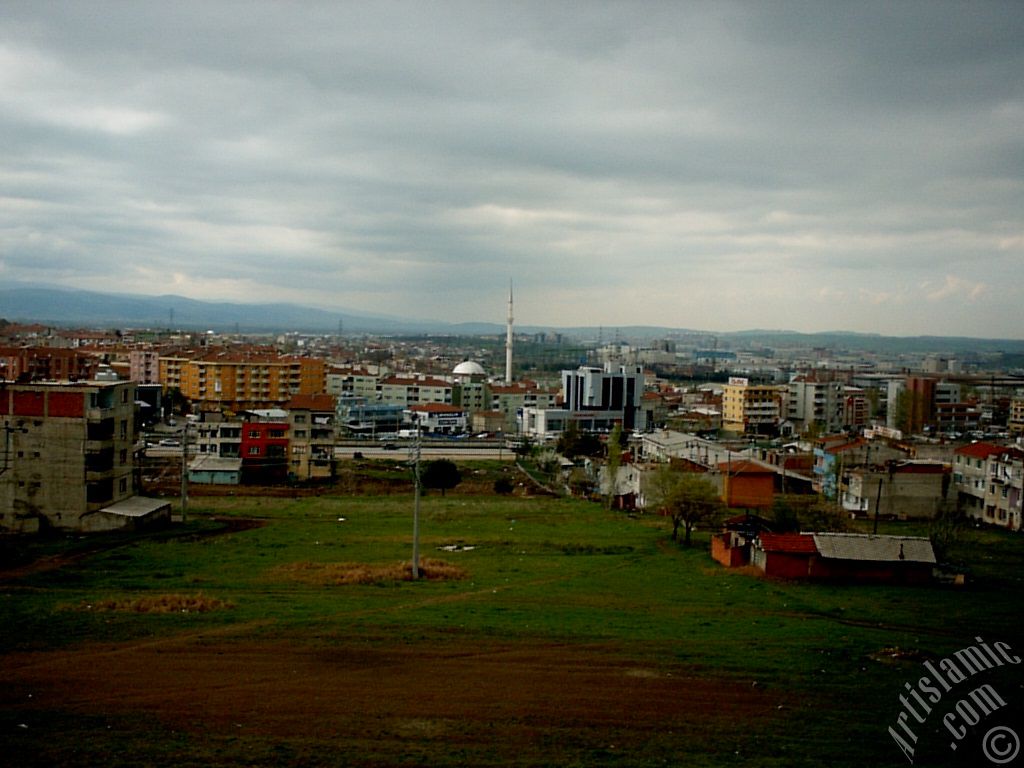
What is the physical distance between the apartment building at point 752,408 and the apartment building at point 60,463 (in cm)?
4430

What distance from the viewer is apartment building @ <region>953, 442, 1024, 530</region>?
2675cm

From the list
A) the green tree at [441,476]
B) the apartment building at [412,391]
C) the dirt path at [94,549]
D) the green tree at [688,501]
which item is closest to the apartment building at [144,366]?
the apartment building at [412,391]

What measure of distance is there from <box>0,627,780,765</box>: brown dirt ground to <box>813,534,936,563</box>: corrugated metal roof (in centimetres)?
768

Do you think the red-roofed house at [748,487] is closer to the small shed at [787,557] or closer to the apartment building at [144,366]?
the small shed at [787,557]

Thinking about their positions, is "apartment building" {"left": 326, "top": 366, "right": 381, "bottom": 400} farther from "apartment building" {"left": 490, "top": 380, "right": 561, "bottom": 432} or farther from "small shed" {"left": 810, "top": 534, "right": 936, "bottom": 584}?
"small shed" {"left": 810, "top": 534, "right": 936, "bottom": 584}

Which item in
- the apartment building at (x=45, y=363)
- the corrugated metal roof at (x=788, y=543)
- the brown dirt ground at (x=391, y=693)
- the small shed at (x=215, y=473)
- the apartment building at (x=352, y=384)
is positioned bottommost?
the small shed at (x=215, y=473)

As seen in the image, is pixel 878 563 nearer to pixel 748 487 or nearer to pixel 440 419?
pixel 748 487

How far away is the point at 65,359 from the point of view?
53.3m

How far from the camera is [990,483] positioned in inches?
1098

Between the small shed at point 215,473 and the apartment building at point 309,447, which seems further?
the apartment building at point 309,447

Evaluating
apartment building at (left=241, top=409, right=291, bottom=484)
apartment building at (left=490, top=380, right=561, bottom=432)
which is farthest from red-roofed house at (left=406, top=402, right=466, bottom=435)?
apartment building at (left=241, top=409, right=291, bottom=484)

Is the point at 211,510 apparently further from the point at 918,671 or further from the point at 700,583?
the point at 918,671

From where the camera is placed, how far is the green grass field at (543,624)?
8562 mm

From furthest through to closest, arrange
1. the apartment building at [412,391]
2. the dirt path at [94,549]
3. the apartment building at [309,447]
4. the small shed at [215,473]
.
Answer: the apartment building at [412,391] → the apartment building at [309,447] → the small shed at [215,473] → the dirt path at [94,549]
